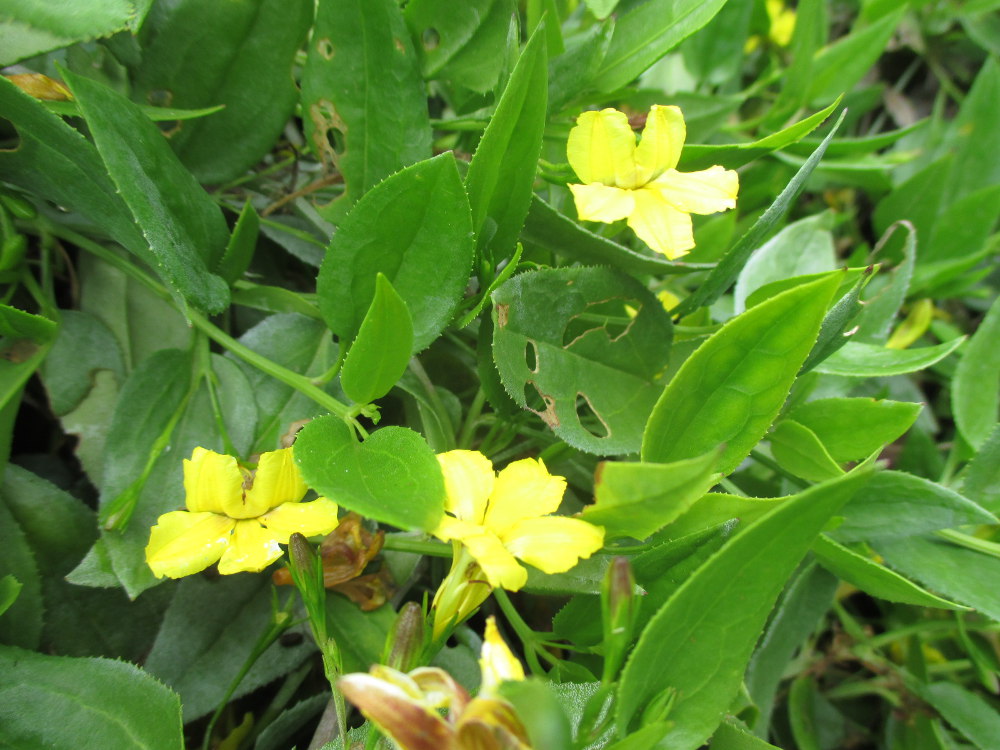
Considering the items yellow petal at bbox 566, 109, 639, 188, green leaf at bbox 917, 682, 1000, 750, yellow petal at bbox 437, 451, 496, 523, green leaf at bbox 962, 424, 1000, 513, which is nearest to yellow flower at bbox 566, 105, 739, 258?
yellow petal at bbox 566, 109, 639, 188

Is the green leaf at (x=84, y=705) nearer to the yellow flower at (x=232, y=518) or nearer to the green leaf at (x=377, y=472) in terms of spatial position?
the yellow flower at (x=232, y=518)

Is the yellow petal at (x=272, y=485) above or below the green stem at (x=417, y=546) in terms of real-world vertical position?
above

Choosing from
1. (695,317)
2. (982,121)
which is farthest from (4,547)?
(982,121)

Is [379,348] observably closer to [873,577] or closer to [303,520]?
[303,520]

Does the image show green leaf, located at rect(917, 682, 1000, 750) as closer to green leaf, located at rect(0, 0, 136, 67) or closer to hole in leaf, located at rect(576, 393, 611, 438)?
hole in leaf, located at rect(576, 393, 611, 438)

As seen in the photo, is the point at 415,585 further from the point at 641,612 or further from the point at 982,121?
the point at 982,121

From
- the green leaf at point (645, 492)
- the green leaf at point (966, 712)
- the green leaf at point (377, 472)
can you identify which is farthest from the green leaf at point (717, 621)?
the green leaf at point (966, 712)
